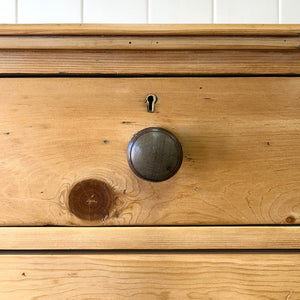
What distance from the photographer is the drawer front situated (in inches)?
13.9

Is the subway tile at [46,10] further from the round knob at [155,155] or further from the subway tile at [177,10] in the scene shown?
the round knob at [155,155]

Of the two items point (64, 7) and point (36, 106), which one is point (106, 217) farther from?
point (64, 7)

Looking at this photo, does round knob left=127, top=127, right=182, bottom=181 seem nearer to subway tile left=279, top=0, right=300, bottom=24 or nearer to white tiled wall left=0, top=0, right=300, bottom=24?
white tiled wall left=0, top=0, right=300, bottom=24

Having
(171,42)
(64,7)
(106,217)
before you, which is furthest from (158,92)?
(64,7)

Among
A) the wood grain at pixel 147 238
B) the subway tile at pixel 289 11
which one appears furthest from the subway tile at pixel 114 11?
the wood grain at pixel 147 238

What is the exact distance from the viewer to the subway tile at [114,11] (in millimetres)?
734

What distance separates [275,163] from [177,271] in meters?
0.17

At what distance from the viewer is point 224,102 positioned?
1.17ft

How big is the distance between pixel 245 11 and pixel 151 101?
1.76 feet

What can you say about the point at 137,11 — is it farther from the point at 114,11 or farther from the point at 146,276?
the point at 146,276

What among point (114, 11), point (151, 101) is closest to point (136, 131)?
point (151, 101)

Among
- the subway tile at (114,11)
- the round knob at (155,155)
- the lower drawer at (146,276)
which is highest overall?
the subway tile at (114,11)

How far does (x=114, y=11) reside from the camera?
73 cm

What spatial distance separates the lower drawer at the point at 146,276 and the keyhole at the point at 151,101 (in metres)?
0.17
